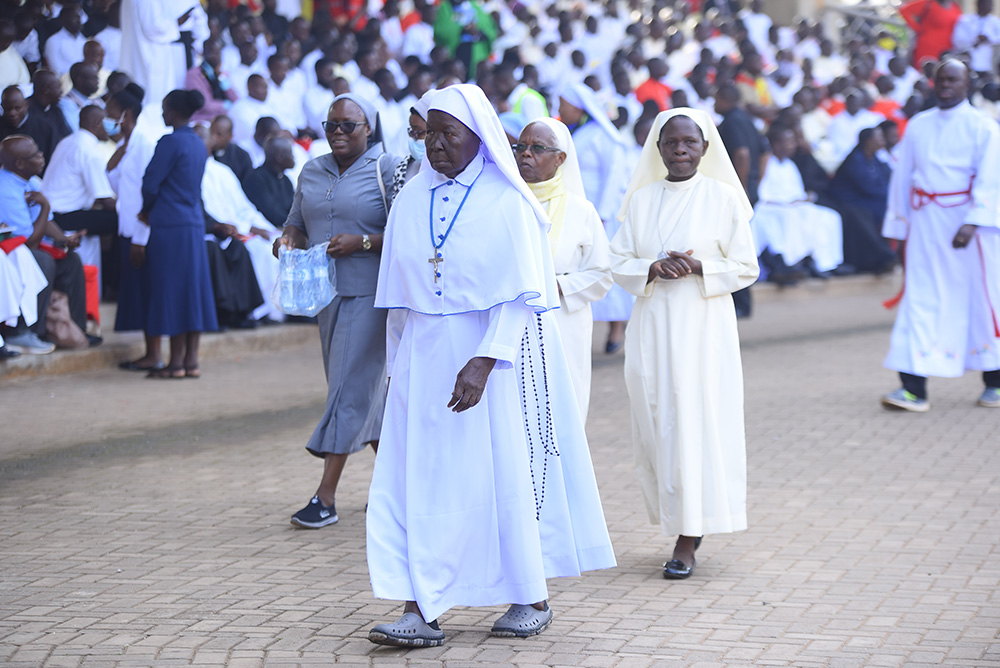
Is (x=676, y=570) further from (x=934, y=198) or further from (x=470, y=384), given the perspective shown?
(x=934, y=198)

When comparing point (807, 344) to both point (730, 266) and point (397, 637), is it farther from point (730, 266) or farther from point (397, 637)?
point (397, 637)

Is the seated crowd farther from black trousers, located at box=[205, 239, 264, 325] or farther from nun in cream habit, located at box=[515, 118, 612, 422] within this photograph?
nun in cream habit, located at box=[515, 118, 612, 422]

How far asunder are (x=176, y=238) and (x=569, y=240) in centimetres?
507

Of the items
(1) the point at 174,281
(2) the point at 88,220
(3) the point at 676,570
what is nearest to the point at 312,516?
(3) the point at 676,570

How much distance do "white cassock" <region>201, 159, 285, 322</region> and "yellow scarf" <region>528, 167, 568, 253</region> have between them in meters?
6.25

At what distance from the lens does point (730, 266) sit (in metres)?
5.81

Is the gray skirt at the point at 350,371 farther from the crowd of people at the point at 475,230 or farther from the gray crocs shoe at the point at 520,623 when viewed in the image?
the gray crocs shoe at the point at 520,623

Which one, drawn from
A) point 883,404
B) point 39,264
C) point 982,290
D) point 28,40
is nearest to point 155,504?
point 39,264

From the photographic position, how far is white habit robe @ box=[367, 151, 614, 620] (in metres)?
4.73

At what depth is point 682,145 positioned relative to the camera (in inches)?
230

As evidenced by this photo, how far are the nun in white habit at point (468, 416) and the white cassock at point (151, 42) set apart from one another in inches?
383

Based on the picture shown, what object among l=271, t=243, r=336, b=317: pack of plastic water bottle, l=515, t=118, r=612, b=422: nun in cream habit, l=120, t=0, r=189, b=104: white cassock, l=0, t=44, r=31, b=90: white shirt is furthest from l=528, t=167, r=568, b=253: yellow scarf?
l=120, t=0, r=189, b=104: white cassock

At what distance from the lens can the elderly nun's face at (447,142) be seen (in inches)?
187

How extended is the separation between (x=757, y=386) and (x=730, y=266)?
5.09m
